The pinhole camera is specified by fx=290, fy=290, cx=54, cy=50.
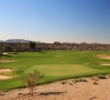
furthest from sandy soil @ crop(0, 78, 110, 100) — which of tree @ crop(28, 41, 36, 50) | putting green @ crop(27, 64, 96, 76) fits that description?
tree @ crop(28, 41, 36, 50)

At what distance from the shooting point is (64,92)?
21.9 m

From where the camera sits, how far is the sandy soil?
2014 cm

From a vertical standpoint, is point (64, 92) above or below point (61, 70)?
below

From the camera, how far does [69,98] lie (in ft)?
65.1

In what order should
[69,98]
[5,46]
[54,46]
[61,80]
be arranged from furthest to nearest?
[54,46] → [5,46] → [61,80] → [69,98]

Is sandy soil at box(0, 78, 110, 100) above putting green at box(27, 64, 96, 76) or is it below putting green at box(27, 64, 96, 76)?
below

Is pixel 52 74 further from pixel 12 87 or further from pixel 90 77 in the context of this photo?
pixel 12 87

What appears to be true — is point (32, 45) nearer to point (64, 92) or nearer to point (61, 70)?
point (61, 70)

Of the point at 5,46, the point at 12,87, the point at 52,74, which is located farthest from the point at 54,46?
the point at 12,87

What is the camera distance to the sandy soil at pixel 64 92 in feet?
66.1

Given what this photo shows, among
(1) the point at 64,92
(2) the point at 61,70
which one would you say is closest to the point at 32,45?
(2) the point at 61,70

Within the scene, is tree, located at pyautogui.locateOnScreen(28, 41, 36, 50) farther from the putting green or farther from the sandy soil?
the sandy soil

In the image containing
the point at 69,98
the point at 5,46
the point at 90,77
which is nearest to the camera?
the point at 69,98

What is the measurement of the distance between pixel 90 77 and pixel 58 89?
7.48 m
